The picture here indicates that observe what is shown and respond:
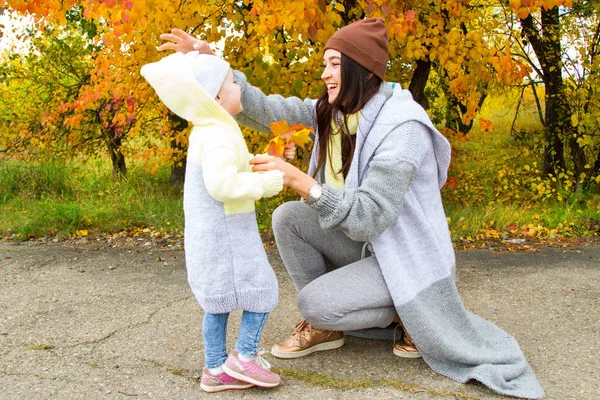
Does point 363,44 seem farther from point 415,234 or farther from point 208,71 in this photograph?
point 415,234

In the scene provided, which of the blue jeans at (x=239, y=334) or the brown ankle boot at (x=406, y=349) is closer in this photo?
the blue jeans at (x=239, y=334)

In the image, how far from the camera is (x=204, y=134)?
227 centimetres

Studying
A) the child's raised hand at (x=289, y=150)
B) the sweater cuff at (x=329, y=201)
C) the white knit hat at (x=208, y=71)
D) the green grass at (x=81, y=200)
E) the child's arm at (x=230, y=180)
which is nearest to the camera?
the child's arm at (x=230, y=180)

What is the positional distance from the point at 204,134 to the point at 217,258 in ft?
1.45

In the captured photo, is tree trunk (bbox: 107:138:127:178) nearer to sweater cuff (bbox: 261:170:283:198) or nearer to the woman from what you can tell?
the woman

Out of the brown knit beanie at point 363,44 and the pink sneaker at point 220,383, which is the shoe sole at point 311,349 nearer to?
the pink sneaker at point 220,383

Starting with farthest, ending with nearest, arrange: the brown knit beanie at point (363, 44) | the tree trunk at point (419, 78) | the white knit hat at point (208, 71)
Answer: the tree trunk at point (419, 78) < the brown knit beanie at point (363, 44) < the white knit hat at point (208, 71)

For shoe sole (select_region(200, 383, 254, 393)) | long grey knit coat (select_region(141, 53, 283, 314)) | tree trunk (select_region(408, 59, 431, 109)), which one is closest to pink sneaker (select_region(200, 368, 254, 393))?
shoe sole (select_region(200, 383, 254, 393))

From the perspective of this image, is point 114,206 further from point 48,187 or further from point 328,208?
point 328,208

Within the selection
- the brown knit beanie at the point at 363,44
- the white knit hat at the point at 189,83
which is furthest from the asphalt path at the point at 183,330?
the brown knit beanie at the point at 363,44

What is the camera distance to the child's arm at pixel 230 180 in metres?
2.16

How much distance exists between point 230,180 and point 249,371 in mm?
732

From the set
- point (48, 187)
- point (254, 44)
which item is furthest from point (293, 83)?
point (48, 187)

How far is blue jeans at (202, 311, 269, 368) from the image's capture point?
7.69 ft
